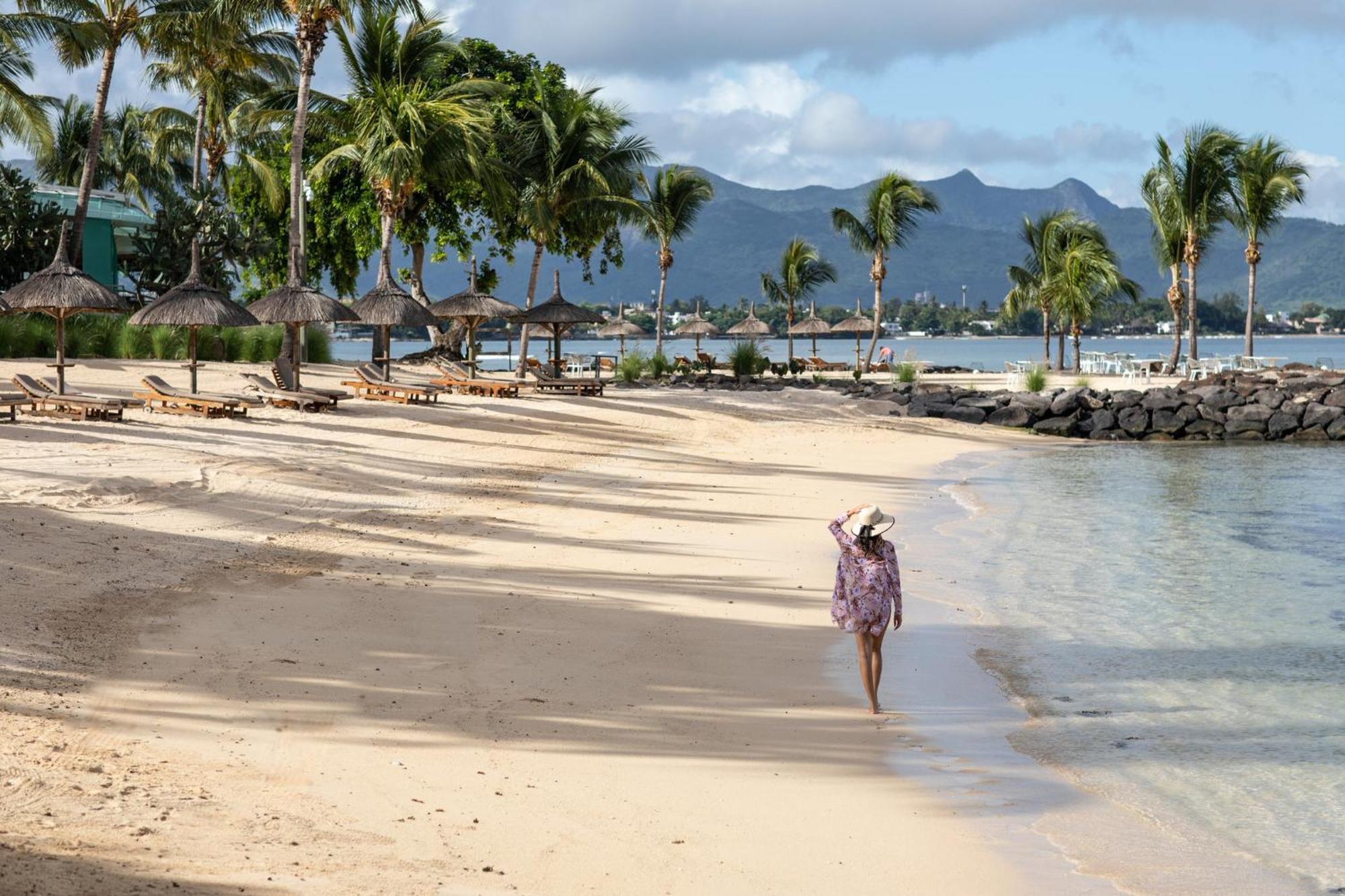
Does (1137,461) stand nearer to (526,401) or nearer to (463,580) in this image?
(526,401)

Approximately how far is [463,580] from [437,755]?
154 inches

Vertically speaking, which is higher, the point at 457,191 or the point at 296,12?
the point at 296,12

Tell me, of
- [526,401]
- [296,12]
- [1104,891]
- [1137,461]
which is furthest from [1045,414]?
[1104,891]

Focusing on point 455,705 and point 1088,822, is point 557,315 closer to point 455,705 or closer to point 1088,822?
point 455,705

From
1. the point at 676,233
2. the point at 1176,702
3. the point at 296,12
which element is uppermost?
the point at 296,12

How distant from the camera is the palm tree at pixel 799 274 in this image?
53000 millimetres

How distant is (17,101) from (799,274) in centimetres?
3270

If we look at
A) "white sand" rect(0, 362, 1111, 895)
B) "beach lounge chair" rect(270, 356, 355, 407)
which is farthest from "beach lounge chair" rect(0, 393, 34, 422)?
"beach lounge chair" rect(270, 356, 355, 407)

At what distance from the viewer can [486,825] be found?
17.4ft

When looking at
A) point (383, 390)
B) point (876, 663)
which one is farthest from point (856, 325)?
point (876, 663)

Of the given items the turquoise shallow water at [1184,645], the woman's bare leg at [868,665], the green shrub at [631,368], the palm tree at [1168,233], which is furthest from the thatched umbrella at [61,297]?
the palm tree at [1168,233]

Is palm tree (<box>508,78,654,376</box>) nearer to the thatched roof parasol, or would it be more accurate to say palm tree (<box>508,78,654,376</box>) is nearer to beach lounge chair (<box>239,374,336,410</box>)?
beach lounge chair (<box>239,374,336,410</box>)

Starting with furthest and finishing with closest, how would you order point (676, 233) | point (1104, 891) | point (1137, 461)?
point (676, 233) < point (1137, 461) < point (1104, 891)

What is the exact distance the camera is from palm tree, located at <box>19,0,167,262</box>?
26531 millimetres
